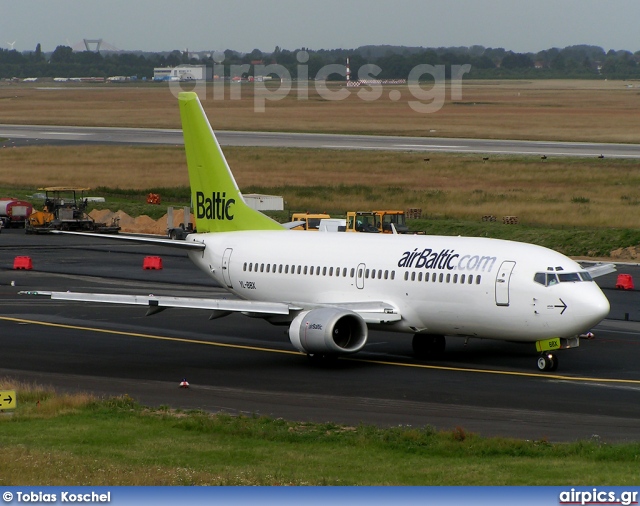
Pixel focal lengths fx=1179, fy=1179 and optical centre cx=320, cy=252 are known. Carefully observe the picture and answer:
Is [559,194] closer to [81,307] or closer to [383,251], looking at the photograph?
[81,307]

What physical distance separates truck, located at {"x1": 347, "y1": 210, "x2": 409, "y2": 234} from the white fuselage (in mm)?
25704

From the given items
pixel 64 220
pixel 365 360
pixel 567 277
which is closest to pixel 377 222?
pixel 64 220

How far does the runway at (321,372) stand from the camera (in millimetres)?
30203

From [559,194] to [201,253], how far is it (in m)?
53.2

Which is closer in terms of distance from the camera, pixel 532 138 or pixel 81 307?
pixel 81 307

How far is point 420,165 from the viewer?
381 ft

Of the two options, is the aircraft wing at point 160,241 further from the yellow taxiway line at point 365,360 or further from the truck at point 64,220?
the truck at point 64,220

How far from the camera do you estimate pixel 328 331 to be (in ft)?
121

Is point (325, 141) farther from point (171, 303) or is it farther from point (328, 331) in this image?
point (328, 331)

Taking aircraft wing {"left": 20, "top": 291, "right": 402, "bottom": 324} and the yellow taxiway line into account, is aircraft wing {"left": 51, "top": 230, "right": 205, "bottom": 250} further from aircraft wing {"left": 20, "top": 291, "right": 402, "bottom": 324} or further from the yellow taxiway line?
the yellow taxiway line

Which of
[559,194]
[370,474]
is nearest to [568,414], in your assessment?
[370,474]

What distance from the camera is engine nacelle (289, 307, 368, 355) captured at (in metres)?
36.9

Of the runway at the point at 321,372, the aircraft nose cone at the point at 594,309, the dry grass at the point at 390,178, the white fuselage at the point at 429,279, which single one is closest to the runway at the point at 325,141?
the dry grass at the point at 390,178

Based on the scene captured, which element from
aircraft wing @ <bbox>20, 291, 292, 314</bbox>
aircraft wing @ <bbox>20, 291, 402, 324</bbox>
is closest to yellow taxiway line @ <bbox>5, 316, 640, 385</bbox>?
aircraft wing @ <bbox>20, 291, 402, 324</bbox>
